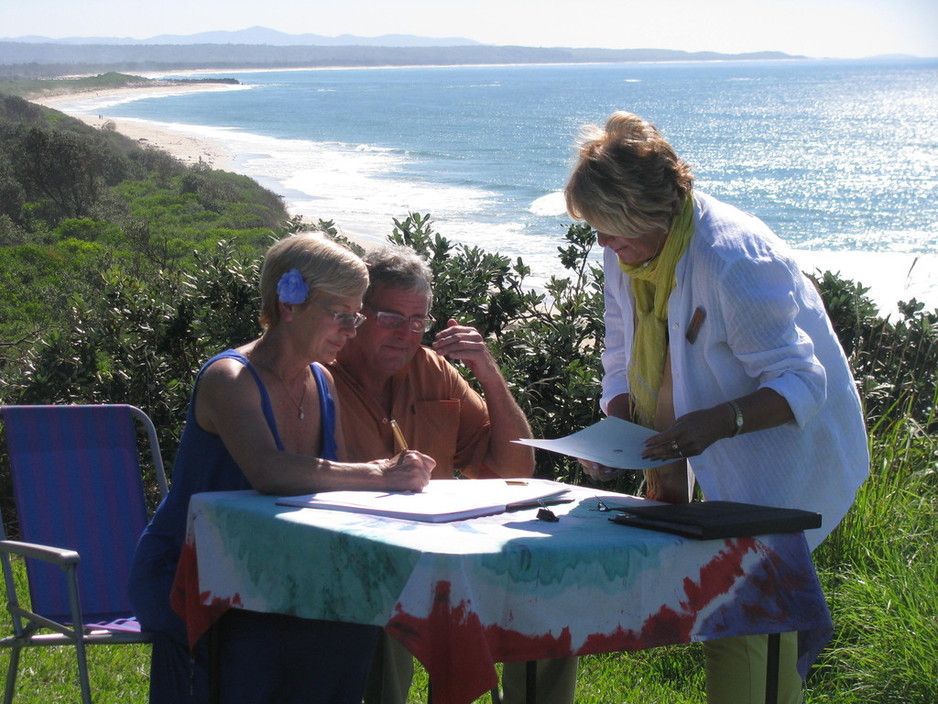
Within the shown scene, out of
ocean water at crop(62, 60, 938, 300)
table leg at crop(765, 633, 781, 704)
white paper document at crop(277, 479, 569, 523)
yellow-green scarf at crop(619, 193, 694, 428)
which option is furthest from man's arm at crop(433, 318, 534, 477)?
table leg at crop(765, 633, 781, 704)

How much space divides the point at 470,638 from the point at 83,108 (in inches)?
3217

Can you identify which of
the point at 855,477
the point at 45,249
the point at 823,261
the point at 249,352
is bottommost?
the point at 823,261

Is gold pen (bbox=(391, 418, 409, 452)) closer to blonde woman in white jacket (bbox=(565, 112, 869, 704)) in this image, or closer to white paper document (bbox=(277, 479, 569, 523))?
white paper document (bbox=(277, 479, 569, 523))

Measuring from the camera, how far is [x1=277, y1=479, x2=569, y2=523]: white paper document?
2.21 m

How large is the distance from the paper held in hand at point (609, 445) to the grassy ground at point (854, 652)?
1.36 metres

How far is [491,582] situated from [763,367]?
985 millimetres

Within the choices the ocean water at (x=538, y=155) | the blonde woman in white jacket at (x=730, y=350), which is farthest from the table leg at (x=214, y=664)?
the ocean water at (x=538, y=155)

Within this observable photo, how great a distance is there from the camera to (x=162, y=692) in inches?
101

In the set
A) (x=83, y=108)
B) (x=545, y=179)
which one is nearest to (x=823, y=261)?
(x=545, y=179)

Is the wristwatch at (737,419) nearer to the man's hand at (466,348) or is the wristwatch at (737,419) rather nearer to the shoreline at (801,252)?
the man's hand at (466,348)

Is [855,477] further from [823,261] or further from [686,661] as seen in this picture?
[823,261]

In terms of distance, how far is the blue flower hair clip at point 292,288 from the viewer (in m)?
2.68

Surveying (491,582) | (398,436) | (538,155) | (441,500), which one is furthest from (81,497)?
(538,155)

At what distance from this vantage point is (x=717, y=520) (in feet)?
6.88
